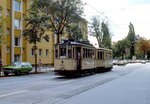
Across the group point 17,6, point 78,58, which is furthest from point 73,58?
point 17,6

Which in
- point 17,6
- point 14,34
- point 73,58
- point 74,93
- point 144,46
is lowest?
point 74,93

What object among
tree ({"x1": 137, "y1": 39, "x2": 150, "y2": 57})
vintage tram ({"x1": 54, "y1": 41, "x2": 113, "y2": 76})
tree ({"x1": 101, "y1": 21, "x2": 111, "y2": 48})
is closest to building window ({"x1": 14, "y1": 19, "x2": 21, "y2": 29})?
vintage tram ({"x1": 54, "y1": 41, "x2": 113, "y2": 76})

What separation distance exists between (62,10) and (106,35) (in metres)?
44.5

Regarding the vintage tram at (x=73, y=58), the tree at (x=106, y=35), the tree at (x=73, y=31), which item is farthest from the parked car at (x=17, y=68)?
the tree at (x=106, y=35)

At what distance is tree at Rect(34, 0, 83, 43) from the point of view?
130 ft

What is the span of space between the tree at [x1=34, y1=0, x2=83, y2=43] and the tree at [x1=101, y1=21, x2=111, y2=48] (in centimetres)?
4018

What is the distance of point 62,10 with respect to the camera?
1567 inches

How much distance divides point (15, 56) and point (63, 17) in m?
10.6

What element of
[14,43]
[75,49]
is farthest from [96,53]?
[14,43]

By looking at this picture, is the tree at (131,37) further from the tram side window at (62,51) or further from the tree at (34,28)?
the tram side window at (62,51)

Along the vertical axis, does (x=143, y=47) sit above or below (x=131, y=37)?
below

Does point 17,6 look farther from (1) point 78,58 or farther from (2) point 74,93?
(2) point 74,93

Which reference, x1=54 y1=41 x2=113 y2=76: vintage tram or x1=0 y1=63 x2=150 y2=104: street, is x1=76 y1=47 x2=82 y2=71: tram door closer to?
x1=54 y1=41 x2=113 y2=76: vintage tram

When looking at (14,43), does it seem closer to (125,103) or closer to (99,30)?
(125,103)
